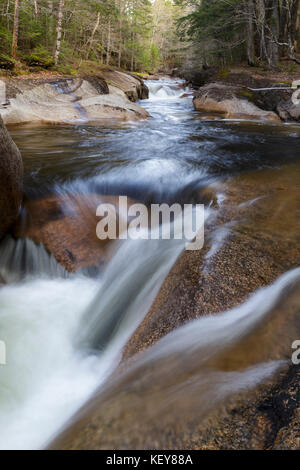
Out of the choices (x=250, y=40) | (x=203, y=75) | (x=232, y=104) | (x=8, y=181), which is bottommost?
(x=8, y=181)

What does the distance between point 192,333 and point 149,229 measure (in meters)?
2.12

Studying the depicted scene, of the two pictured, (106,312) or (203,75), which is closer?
(106,312)

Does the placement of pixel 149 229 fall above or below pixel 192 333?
above

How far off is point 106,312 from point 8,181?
→ 6.55ft

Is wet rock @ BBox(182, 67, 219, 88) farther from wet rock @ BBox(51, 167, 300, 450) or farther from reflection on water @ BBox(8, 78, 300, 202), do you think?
wet rock @ BBox(51, 167, 300, 450)

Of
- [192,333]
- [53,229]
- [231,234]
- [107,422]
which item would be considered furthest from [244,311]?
[53,229]

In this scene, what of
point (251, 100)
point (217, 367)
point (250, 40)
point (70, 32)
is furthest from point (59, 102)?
point (70, 32)

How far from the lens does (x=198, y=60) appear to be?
2125 cm

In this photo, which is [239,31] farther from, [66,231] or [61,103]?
[66,231]

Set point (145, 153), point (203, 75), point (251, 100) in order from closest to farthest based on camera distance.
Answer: point (145, 153) → point (251, 100) → point (203, 75)

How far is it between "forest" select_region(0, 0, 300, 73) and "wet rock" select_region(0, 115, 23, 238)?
939cm

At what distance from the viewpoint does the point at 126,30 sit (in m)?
26.7

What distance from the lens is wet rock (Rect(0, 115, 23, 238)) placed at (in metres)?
3.11
